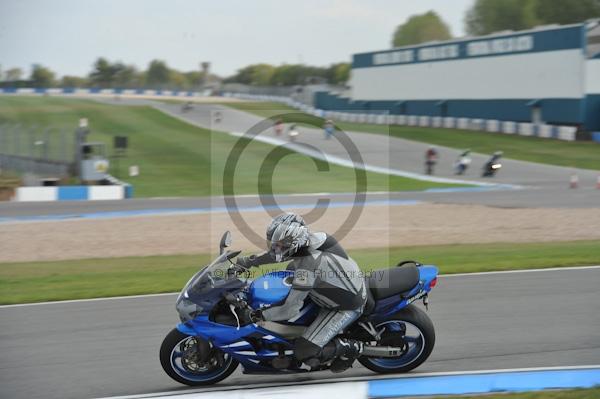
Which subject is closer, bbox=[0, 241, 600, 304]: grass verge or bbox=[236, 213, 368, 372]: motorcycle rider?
bbox=[236, 213, 368, 372]: motorcycle rider

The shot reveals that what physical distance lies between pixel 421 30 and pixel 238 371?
13682 centimetres

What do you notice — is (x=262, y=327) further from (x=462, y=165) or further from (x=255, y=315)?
(x=462, y=165)

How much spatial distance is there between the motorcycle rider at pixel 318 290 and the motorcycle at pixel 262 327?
11 centimetres

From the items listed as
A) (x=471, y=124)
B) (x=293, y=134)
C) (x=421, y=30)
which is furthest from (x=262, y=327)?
(x=421, y=30)

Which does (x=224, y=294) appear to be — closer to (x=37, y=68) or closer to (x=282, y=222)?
(x=282, y=222)

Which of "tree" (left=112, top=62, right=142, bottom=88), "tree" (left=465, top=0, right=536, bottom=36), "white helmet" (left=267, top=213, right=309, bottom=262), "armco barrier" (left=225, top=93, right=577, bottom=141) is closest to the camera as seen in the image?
"white helmet" (left=267, top=213, right=309, bottom=262)

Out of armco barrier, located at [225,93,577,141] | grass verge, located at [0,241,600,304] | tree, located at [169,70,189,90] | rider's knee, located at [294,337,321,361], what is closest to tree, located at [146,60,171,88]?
tree, located at [169,70,189,90]

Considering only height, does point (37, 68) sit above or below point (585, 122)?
above

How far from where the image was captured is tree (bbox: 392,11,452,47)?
138 m

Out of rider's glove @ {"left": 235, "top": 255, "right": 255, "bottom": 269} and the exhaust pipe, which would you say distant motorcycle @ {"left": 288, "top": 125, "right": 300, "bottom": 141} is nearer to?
the exhaust pipe

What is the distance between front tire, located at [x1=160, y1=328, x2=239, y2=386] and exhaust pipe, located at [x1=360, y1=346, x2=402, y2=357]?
131 cm

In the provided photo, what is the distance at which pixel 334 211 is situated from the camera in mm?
23734

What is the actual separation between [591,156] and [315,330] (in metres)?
35.2

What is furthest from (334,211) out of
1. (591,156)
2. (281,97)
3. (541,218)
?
(281,97)
